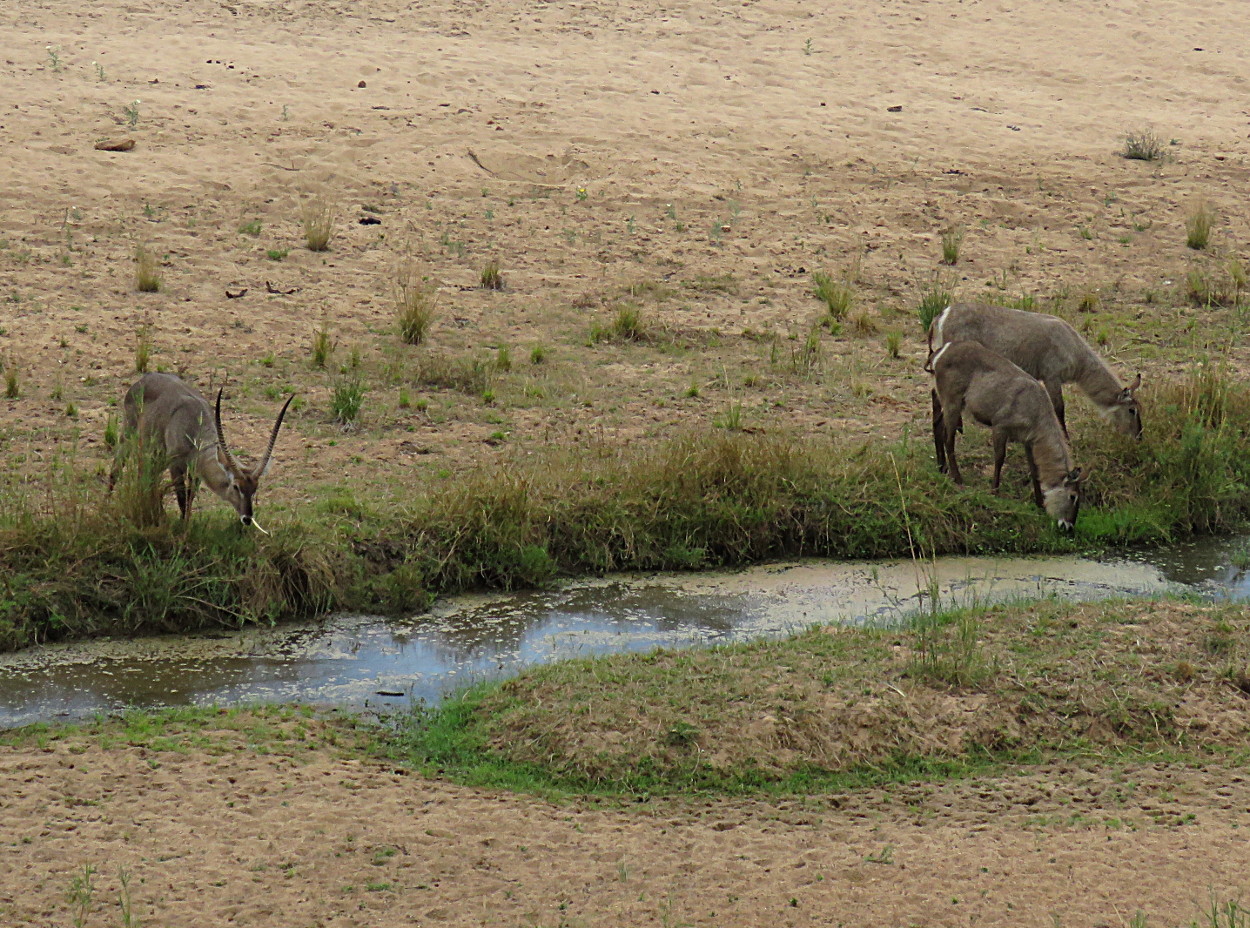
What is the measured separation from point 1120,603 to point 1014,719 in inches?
70.0

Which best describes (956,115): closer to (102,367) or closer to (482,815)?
(102,367)

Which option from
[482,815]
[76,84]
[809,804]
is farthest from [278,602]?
[76,84]

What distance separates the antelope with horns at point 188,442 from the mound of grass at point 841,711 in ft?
7.23

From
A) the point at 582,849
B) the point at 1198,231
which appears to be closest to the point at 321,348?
the point at 582,849

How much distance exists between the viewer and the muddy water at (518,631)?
753 cm

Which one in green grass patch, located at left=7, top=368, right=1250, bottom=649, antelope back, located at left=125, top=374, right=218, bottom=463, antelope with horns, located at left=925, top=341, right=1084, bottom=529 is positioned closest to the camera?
green grass patch, located at left=7, top=368, right=1250, bottom=649

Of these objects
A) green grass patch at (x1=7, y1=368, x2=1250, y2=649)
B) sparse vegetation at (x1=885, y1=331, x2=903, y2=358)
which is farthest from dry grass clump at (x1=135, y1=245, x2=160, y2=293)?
sparse vegetation at (x1=885, y1=331, x2=903, y2=358)

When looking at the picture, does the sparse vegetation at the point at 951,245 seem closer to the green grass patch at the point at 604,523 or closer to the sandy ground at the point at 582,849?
the green grass patch at the point at 604,523

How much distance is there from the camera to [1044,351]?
36.3 ft

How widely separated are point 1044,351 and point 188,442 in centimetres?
612

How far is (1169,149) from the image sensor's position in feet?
58.9

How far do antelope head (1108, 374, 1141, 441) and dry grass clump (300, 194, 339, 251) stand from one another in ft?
23.1

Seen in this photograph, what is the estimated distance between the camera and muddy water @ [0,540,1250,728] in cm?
753

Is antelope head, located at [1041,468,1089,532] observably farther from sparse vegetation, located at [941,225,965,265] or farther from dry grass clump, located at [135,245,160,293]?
dry grass clump, located at [135,245,160,293]
